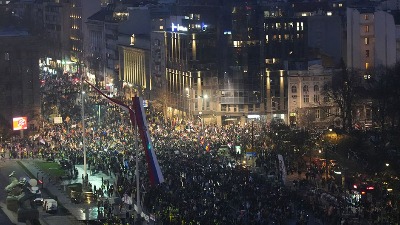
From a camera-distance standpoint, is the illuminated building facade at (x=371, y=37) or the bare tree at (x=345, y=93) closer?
the bare tree at (x=345, y=93)

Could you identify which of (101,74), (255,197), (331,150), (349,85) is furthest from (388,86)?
(101,74)

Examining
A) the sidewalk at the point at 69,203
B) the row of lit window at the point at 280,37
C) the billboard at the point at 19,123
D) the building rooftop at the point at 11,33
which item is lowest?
the sidewalk at the point at 69,203

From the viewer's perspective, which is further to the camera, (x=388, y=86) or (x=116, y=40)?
(x=116, y=40)

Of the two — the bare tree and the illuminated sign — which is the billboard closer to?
the bare tree

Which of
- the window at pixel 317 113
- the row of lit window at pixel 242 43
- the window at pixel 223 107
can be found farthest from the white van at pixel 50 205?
the row of lit window at pixel 242 43

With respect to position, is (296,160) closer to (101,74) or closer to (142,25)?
(142,25)

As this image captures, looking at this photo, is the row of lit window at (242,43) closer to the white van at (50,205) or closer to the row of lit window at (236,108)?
the row of lit window at (236,108)

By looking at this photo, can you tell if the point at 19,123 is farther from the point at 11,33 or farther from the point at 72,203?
the point at 72,203

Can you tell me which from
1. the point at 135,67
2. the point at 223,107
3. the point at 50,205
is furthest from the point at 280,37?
the point at 50,205
